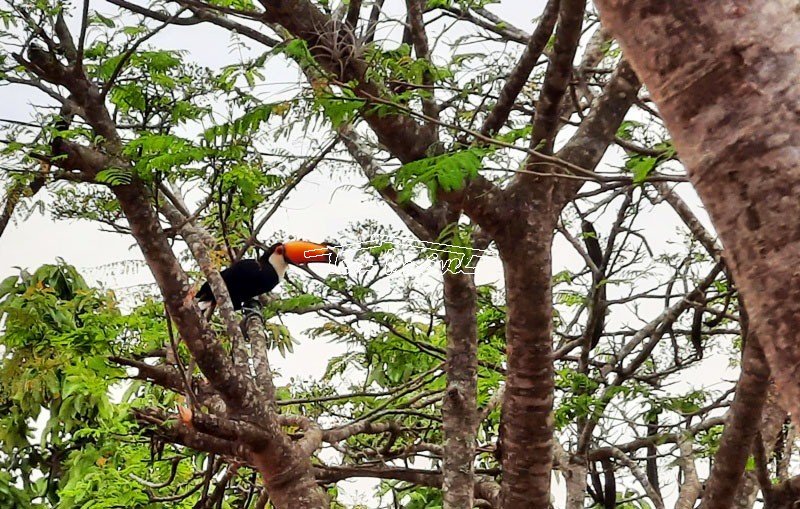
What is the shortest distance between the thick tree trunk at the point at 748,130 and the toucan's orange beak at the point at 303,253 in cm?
228

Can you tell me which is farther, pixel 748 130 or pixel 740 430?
pixel 740 430

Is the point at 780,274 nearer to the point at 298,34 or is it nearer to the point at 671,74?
the point at 671,74

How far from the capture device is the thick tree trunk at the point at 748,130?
0.45m

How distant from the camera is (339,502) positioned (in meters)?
3.83

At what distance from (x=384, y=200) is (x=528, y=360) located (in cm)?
82

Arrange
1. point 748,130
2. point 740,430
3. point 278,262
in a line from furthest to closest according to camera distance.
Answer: point 278,262
point 740,430
point 748,130

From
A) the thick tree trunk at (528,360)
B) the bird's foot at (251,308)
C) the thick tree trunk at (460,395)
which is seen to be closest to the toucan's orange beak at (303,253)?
the bird's foot at (251,308)

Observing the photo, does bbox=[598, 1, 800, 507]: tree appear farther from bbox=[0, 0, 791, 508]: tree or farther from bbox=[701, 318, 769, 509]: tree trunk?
bbox=[701, 318, 769, 509]: tree trunk

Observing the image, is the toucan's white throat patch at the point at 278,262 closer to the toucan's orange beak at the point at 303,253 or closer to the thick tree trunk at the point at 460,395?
the toucan's orange beak at the point at 303,253

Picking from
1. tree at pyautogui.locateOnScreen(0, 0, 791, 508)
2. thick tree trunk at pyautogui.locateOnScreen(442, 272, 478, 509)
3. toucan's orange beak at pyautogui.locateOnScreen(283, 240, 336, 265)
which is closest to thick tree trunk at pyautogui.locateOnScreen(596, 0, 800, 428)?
tree at pyautogui.locateOnScreen(0, 0, 791, 508)

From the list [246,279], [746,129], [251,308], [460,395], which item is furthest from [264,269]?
[746,129]

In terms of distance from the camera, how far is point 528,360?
1.89 meters

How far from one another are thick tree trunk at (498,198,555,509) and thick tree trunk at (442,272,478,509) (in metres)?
0.29

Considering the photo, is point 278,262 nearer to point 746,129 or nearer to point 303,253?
point 303,253
